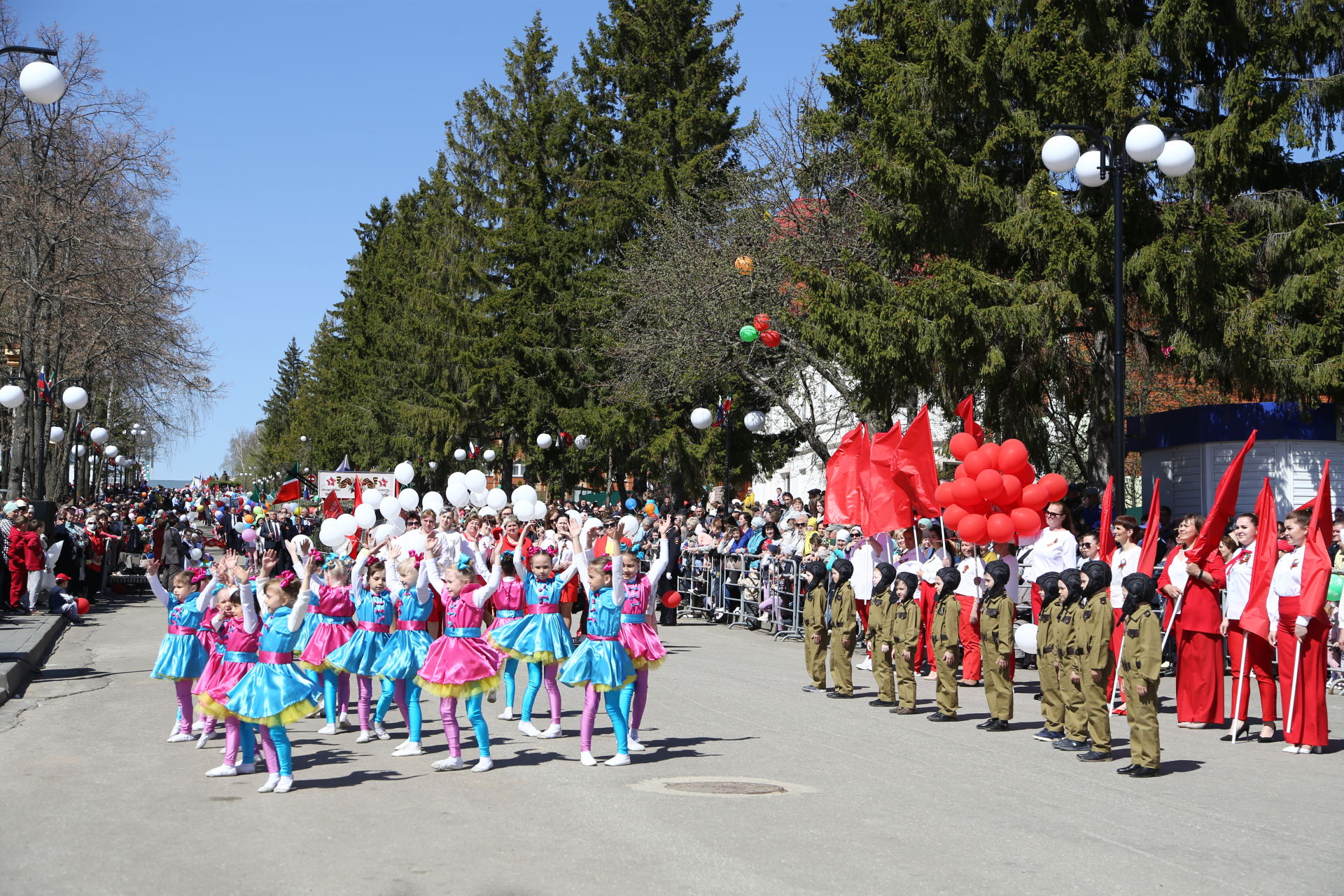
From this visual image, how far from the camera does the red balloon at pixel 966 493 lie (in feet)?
47.1

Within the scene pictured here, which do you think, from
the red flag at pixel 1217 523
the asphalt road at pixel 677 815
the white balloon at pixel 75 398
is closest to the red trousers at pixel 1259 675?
the asphalt road at pixel 677 815

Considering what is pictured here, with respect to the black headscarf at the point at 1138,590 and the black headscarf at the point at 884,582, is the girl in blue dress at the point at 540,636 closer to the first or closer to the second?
the black headscarf at the point at 884,582

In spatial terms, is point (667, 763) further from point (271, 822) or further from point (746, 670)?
point (746, 670)

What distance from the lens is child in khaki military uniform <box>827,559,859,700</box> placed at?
13094 mm

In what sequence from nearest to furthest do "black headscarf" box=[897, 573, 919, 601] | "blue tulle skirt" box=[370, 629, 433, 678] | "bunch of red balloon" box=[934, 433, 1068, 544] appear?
"blue tulle skirt" box=[370, 629, 433, 678], "black headscarf" box=[897, 573, 919, 601], "bunch of red balloon" box=[934, 433, 1068, 544]

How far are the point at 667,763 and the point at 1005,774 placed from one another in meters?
2.44

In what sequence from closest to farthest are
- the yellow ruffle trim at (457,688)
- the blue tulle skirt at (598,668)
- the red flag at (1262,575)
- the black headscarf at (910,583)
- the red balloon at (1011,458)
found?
1. the yellow ruffle trim at (457,688)
2. the blue tulle skirt at (598,668)
3. the red flag at (1262,575)
4. the black headscarf at (910,583)
5. the red balloon at (1011,458)

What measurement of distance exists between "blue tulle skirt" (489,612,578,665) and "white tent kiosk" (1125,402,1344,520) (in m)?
12.3

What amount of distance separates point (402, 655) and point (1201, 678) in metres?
7.16

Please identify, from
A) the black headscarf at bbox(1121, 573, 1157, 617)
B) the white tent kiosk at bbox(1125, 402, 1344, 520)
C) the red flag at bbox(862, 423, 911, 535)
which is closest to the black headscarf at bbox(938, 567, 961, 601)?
the black headscarf at bbox(1121, 573, 1157, 617)

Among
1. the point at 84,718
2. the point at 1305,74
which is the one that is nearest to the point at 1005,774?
the point at 84,718

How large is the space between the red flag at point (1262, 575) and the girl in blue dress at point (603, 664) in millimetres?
5373

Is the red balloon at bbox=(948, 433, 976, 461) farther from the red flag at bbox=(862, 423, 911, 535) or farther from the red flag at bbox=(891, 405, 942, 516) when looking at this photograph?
the red flag at bbox=(862, 423, 911, 535)

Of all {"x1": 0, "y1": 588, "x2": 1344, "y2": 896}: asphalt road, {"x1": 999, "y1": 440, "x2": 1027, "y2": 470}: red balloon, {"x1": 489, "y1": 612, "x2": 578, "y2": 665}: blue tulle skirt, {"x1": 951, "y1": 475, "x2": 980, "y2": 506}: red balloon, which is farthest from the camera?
{"x1": 999, "y1": 440, "x2": 1027, "y2": 470}: red balloon
